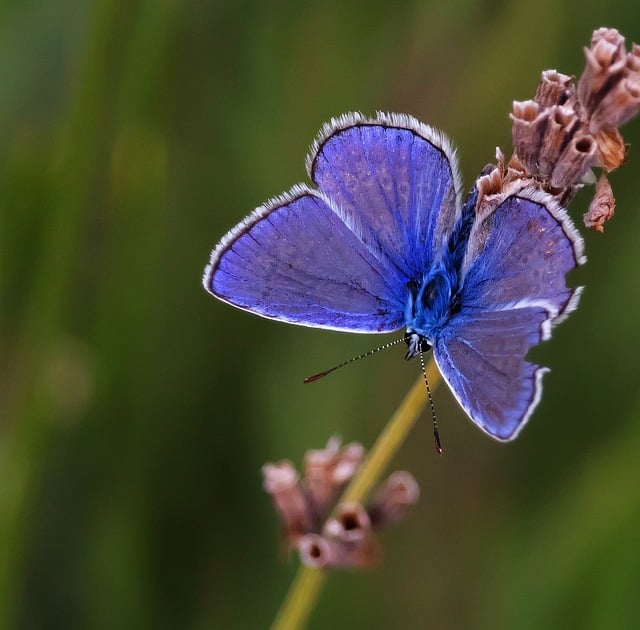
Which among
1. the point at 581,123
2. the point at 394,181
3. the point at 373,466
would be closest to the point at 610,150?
the point at 581,123

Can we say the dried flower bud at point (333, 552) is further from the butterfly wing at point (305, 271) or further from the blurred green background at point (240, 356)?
the blurred green background at point (240, 356)

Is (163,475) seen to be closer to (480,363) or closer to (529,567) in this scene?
(529,567)

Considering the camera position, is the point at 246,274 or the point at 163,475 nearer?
the point at 246,274

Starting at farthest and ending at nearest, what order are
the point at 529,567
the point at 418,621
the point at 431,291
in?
the point at 418,621 < the point at 529,567 < the point at 431,291

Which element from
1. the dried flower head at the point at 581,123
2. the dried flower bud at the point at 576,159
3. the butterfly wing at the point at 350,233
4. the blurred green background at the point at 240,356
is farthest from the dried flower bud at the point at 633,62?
the blurred green background at the point at 240,356

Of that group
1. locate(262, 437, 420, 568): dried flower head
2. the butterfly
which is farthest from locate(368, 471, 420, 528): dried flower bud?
the butterfly

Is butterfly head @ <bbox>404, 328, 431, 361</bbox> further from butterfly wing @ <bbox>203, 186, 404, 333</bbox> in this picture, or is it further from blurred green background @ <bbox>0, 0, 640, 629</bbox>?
blurred green background @ <bbox>0, 0, 640, 629</bbox>

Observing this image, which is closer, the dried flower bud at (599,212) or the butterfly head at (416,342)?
the dried flower bud at (599,212)

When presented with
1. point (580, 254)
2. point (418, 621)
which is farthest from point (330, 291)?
point (418, 621)
